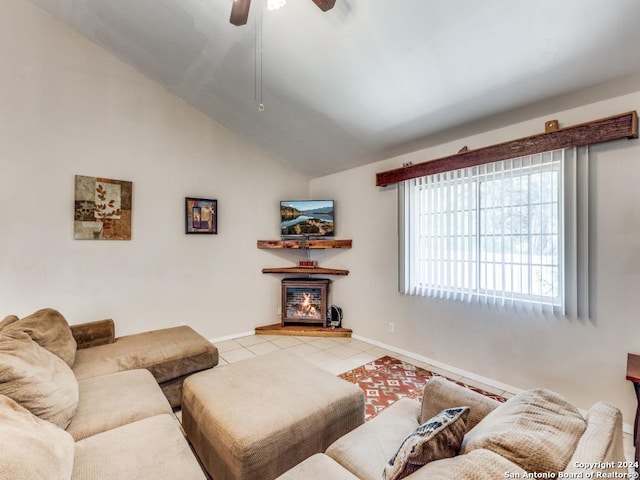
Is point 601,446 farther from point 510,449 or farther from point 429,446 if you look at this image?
point 429,446

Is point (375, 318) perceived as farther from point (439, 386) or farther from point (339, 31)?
point (339, 31)

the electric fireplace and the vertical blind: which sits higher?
the vertical blind

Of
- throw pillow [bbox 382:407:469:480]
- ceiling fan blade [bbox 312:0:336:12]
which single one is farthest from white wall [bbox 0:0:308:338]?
throw pillow [bbox 382:407:469:480]

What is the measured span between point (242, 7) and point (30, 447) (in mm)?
2273

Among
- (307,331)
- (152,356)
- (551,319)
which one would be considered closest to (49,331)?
(152,356)

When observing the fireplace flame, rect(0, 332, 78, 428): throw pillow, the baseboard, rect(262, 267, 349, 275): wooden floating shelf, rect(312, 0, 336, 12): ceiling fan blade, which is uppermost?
rect(312, 0, 336, 12): ceiling fan blade

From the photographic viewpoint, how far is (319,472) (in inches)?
44.4

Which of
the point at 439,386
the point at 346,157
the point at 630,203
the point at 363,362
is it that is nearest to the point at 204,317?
the point at 363,362

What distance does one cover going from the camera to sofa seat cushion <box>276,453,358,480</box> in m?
1.10

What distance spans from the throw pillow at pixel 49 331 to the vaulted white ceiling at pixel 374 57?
273cm

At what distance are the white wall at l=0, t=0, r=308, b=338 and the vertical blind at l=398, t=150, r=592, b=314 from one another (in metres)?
2.34

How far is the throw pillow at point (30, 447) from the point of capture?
82cm

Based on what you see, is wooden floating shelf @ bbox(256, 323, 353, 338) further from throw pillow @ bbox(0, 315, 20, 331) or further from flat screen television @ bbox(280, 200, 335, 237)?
throw pillow @ bbox(0, 315, 20, 331)

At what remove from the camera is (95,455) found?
1.24 m
